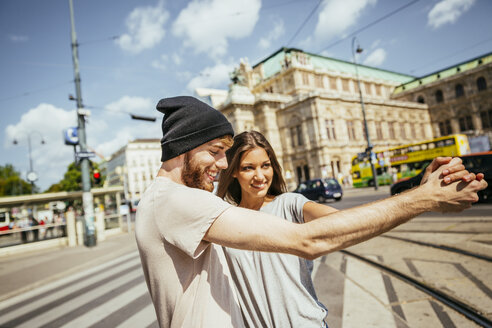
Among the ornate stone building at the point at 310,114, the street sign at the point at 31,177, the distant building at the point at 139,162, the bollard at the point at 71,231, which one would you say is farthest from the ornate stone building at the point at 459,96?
the distant building at the point at 139,162

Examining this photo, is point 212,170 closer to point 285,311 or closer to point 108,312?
point 285,311

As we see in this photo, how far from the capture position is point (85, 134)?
1177 centimetres

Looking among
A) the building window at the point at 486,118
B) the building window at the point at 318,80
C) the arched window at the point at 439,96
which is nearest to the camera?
the building window at the point at 318,80

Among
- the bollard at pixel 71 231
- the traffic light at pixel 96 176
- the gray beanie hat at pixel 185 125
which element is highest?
the traffic light at pixel 96 176

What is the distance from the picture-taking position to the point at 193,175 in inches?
49.1

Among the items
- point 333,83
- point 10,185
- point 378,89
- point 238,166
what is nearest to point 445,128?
point 378,89

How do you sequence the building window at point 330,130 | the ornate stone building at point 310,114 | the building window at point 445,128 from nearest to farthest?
1. the ornate stone building at point 310,114
2. the building window at point 330,130
3. the building window at point 445,128

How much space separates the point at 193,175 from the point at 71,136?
12.8 meters

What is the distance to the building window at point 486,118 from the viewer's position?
43375 millimetres

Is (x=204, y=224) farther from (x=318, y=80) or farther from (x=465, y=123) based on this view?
(x=465, y=123)

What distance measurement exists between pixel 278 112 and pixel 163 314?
39821mm

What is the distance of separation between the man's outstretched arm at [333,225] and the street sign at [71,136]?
12977mm

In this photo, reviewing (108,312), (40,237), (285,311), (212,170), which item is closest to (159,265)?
(212,170)

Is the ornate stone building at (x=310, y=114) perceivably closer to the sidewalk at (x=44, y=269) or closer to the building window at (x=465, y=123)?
the building window at (x=465, y=123)
